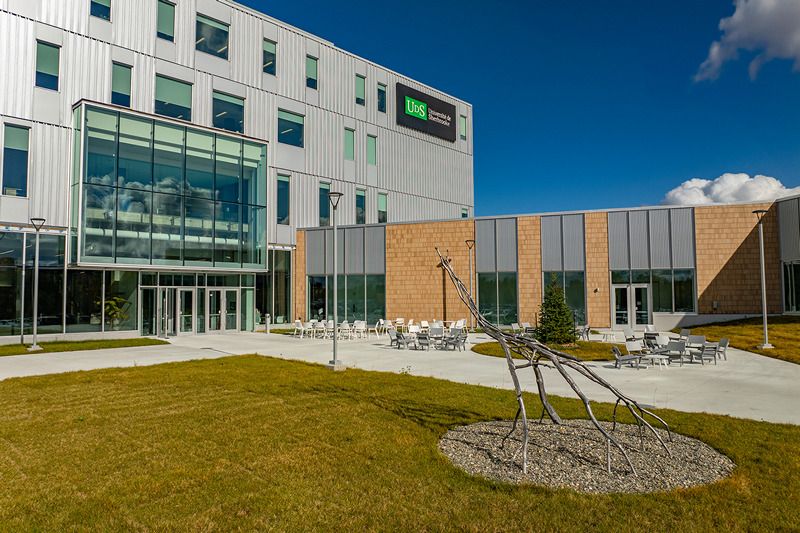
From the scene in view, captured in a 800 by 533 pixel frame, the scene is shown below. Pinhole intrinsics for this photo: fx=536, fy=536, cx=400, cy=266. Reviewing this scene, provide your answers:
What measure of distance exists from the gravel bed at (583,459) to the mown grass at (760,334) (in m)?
12.0

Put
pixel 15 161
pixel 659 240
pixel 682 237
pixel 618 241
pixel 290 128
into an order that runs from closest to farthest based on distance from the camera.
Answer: pixel 15 161 → pixel 682 237 → pixel 659 240 → pixel 618 241 → pixel 290 128

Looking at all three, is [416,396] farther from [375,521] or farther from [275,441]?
[375,521]

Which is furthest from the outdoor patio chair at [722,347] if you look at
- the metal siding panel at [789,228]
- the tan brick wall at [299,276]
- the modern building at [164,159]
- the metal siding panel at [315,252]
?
the tan brick wall at [299,276]

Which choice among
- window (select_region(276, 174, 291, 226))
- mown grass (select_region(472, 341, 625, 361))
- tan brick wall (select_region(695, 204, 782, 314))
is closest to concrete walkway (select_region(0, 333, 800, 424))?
mown grass (select_region(472, 341, 625, 361))

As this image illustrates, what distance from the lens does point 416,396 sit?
10.6 metres

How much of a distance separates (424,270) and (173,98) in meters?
15.9

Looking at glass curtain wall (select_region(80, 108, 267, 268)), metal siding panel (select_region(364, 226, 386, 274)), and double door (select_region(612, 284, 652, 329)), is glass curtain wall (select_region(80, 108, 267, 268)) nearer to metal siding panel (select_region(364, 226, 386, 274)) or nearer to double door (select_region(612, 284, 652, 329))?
metal siding panel (select_region(364, 226, 386, 274))

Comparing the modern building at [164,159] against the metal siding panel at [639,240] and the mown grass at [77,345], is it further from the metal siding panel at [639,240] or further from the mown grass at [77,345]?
the metal siding panel at [639,240]

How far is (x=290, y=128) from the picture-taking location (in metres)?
32.6

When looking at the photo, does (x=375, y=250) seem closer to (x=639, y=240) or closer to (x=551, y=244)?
(x=551, y=244)

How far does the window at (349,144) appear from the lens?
35.7 m

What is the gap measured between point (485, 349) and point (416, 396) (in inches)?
363

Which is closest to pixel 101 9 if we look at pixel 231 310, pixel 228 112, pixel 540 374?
pixel 228 112

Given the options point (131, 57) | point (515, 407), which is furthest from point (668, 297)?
point (131, 57)
